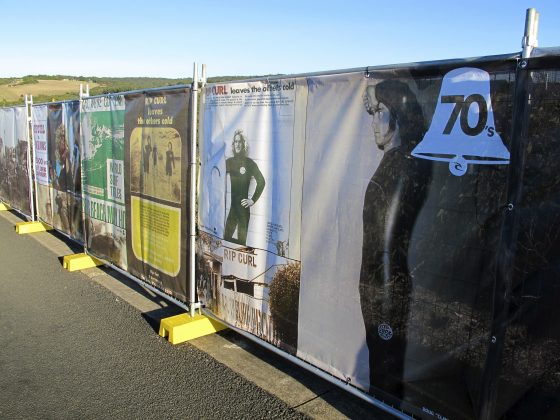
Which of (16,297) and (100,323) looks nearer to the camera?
(100,323)

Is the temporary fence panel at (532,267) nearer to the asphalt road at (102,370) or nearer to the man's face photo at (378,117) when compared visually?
the man's face photo at (378,117)

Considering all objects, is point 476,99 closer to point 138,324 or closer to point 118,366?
point 118,366

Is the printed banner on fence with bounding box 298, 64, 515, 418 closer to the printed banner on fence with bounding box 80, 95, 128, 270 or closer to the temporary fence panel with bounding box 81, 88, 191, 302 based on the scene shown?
the temporary fence panel with bounding box 81, 88, 191, 302

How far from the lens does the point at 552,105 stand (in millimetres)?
2309

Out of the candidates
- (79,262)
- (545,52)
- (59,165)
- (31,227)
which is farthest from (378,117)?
(31,227)

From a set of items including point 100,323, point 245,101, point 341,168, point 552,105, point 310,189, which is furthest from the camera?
point 100,323

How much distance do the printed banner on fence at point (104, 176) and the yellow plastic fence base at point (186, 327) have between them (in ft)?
5.88

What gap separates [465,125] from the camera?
262 centimetres

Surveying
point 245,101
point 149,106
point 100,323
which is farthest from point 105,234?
point 245,101

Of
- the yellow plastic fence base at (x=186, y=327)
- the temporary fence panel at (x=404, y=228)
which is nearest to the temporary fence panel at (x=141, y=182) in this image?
the yellow plastic fence base at (x=186, y=327)

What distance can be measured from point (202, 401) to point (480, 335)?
2170 mm

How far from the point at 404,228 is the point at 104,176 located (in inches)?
193

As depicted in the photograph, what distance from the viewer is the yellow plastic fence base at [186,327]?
4770 mm

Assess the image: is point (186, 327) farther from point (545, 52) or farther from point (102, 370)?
point (545, 52)
